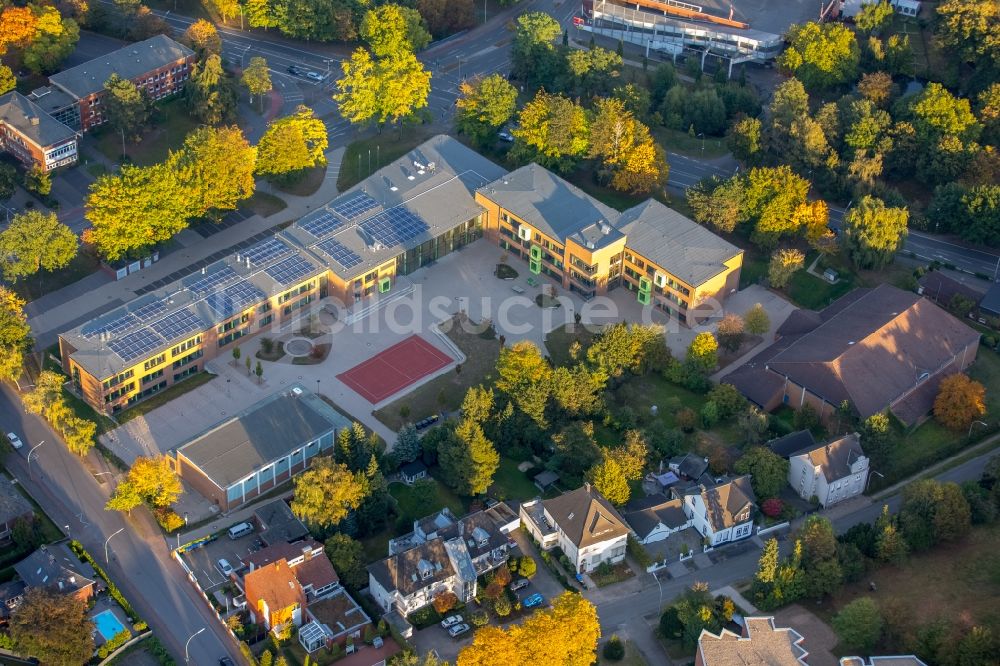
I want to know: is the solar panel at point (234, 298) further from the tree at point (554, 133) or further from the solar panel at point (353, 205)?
the tree at point (554, 133)

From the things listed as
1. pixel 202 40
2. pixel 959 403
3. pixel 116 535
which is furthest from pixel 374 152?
pixel 959 403

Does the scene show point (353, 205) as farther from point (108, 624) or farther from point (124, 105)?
point (108, 624)

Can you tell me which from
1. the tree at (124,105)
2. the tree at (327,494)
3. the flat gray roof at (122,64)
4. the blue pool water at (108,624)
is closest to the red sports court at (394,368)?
the tree at (327,494)

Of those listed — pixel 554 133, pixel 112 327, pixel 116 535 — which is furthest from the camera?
pixel 554 133

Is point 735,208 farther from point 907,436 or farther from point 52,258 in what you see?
point 52,258

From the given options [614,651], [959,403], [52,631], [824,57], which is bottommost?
[614,651]

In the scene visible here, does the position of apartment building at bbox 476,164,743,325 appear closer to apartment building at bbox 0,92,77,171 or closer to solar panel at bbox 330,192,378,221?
solar panel at bbox 330,192,378,221
